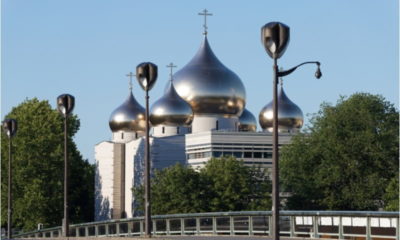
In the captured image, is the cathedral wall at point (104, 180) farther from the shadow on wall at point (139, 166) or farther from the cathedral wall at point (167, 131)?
the cathedral wall at point (167, 131)

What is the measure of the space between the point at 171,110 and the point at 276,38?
85.5 metres

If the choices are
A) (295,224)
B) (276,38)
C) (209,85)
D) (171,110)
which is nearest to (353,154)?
(209,85)

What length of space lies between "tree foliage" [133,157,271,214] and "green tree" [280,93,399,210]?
570cm

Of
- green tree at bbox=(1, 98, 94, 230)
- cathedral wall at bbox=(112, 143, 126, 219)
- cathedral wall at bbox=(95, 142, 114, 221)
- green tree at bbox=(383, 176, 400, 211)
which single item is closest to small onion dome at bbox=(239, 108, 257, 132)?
cathedral wall at bbox=(112, 143, 126, 219)

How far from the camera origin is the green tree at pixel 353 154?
3349 inches

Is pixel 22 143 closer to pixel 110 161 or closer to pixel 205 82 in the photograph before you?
pixel 205 82

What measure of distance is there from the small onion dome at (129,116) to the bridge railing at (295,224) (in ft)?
215

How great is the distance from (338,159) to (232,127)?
1240 inches

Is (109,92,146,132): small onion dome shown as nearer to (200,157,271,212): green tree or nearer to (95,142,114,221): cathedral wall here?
(95,142,114,221): cathedral wall

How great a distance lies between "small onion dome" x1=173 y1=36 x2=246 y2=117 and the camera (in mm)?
109125

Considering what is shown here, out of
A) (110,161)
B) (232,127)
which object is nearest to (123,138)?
(110,161)

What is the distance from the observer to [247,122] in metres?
122

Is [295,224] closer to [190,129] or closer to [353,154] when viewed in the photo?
[353,154]

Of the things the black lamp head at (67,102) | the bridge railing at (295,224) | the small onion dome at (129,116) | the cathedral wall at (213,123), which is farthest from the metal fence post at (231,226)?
the small onion dome at (129,116)
